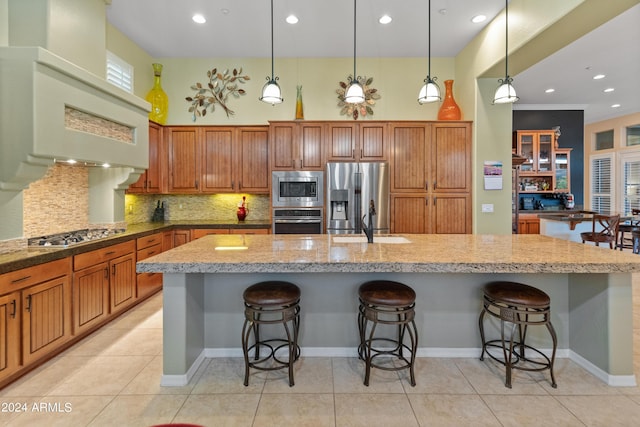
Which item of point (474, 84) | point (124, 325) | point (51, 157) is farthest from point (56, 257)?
point (474, 84)

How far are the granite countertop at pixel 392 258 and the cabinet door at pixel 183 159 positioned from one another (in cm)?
253

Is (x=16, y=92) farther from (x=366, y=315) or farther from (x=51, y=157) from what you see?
(x=366, y=315)

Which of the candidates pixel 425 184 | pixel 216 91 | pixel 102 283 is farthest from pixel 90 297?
pixel 425 184

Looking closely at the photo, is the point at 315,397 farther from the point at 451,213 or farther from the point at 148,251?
the point at 451,213

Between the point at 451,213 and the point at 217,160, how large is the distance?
3.51 metres

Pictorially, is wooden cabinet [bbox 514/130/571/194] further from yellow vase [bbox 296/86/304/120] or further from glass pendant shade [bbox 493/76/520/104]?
yellow vase [bbox 296/86/304/120]

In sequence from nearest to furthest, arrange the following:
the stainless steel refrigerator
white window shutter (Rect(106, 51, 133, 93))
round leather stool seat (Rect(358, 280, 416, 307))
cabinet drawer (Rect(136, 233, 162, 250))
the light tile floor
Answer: the light tile floor < round leather stool seat (Rect(358, 280, 416, 307)) < cabinet drawer (Rect(136, 233, 162, 250)) < white window shutter (Rect(106, 51, 133, 93)) < the stainless steel refrigerator

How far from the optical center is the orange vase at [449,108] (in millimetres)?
4695

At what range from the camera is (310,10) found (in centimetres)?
370

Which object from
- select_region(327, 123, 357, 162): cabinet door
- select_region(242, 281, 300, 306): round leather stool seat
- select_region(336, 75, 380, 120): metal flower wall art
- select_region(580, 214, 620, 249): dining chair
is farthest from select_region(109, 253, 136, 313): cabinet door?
select_region(580, 214, 620, 249): dining chair

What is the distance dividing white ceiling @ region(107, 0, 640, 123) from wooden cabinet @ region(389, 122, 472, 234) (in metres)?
1.20

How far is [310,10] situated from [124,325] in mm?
3961

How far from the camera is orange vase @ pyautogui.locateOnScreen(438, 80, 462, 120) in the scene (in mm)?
4695

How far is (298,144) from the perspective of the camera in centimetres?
453
